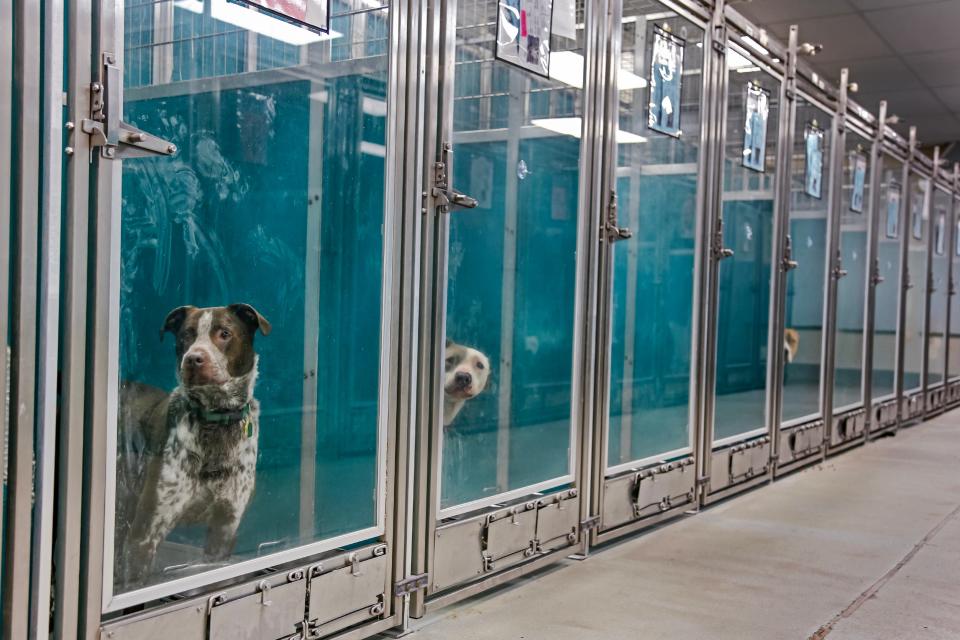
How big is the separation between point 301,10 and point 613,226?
58.6 inches

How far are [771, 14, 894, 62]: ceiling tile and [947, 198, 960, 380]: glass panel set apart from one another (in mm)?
1908

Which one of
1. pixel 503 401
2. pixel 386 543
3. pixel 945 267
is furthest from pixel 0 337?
pixel 945 267

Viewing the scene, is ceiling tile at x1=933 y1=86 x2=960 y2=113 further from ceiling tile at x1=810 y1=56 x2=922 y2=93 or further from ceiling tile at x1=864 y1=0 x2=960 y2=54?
ceiling tile at x1=864 y1=0 x2=960 y2=54

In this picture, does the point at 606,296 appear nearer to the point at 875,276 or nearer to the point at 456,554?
the point at 456,554

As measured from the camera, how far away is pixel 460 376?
266 cm

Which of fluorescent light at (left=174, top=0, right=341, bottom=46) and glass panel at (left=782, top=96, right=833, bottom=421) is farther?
glass panel at (left=782, top=96, right=833, bottom=421)

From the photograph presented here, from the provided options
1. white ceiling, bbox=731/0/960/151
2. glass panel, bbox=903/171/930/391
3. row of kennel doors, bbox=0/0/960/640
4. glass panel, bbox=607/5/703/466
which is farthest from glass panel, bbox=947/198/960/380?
glass panel, bbox=607/5/703/466

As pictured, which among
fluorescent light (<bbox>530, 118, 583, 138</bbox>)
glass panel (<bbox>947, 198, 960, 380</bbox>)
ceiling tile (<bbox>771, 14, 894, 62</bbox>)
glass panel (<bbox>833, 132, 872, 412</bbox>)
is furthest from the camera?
glass panel (<bbox>947, 198, 960, 380</bbox>)

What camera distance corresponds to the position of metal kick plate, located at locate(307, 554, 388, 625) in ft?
7.02

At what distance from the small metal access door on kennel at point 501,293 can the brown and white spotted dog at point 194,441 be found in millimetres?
529

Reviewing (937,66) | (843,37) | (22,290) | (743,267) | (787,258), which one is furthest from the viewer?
(937,66)

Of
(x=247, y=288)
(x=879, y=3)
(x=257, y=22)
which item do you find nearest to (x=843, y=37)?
(x=879, y=3)

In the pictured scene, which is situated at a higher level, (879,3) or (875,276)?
(879,3)

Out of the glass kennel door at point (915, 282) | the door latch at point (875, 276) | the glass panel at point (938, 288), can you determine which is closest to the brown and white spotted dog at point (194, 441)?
the door latch at point (875, 276)
